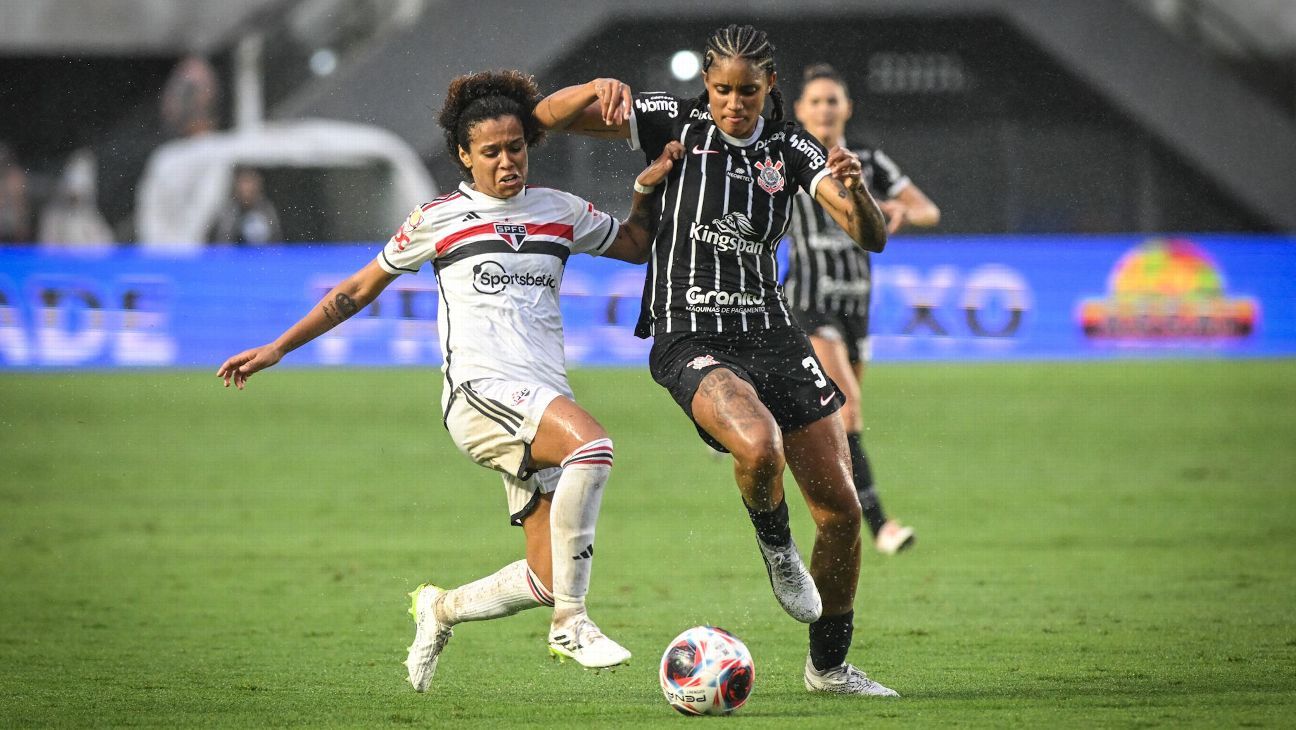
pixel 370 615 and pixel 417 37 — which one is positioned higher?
pixel 417 37

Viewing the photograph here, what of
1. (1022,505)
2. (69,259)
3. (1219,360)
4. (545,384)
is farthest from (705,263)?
(1219,360)

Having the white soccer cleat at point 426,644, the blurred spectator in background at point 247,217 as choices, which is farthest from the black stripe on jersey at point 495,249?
the blurred spectator in background at point 247,217

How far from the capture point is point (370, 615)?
24.3 feet

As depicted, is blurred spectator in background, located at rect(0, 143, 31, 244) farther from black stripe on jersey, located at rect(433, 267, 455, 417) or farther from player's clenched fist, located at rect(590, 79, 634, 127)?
player's clenched fist, located at rect(590, 79, 634, 127)

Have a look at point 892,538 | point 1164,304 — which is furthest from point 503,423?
point 1164,304

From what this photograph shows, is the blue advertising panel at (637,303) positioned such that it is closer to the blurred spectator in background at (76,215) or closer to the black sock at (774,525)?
the blurred spectator in background at (76,215)

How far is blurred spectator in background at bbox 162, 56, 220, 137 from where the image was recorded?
70.7 feet

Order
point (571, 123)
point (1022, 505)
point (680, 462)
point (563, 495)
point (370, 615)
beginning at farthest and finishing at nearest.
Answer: point (680, 462), point (1022, 505), point (370, 615), point (571, 123), point (563, 495)

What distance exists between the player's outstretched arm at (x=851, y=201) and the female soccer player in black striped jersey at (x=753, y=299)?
0.01 meters

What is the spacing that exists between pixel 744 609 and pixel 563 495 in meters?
2.24

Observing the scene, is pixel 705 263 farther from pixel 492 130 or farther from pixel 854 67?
pixel 854 67

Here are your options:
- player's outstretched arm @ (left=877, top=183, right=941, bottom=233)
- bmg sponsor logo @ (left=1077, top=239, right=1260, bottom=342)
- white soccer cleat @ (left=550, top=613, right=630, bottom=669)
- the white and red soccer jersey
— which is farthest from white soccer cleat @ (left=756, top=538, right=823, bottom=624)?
bmg sponsor logo @ (left=1077, top=239, right=1260, bottom=342)

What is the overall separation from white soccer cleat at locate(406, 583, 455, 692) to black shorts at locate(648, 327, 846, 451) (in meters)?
1.12

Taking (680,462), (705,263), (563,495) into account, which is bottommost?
(680,462)
